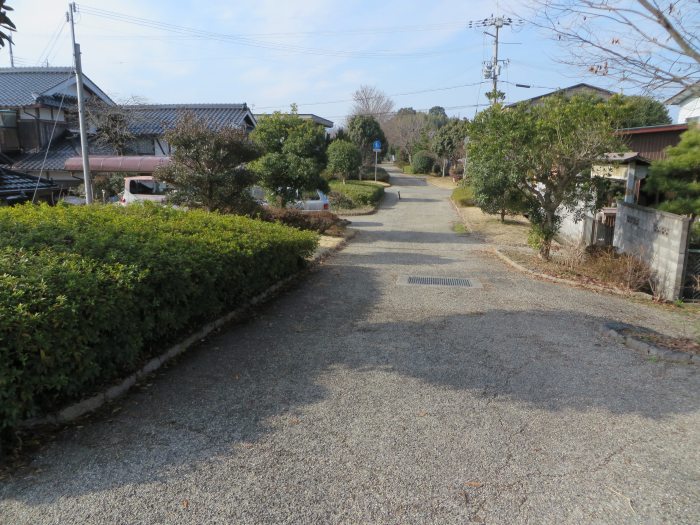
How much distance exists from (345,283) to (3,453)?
20.6ft

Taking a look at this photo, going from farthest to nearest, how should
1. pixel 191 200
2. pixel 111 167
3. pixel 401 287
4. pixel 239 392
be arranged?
→ pixel 111 167
pixel 191 200
pixel 401 287
pixel 239 392

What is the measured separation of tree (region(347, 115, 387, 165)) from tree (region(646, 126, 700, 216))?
33.1m

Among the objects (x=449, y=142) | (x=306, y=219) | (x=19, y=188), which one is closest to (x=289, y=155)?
(x=306, y=219)

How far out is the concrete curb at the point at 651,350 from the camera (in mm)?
5449

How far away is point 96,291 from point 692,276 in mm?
9016

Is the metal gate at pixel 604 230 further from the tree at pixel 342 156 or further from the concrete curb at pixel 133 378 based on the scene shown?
the tree at pixel 342 156

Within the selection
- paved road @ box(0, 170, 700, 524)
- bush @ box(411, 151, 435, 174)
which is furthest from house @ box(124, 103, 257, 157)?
bush @ box(411, 151, 435, 174)

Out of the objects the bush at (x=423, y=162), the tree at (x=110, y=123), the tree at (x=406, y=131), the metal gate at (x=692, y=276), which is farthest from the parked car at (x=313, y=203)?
the tree at (x=406, y=131)

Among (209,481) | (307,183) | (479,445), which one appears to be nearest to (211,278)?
(209,481)

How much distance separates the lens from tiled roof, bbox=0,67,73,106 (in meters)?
20.1

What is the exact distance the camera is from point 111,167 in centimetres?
1930

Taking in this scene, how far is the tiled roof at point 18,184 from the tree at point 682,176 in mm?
11407

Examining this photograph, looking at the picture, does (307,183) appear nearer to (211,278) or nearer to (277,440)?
(211,278)

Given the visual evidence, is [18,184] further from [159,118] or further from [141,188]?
[159,118]
